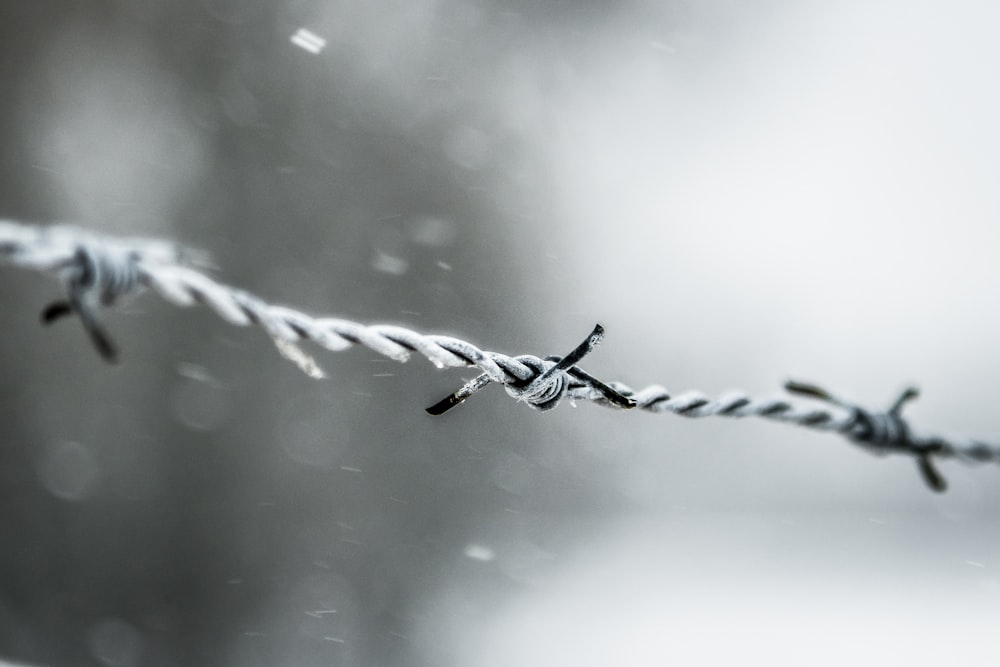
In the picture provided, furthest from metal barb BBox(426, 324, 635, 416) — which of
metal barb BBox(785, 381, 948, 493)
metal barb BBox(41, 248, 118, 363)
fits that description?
metal barb BBox(785, 381, 948, 493)

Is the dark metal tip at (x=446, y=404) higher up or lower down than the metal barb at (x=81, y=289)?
higher up

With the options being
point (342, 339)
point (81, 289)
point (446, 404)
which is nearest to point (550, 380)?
point (446, 404)

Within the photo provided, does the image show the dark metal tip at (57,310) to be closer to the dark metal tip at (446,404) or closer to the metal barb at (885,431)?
the dark metal tip at (446,404)

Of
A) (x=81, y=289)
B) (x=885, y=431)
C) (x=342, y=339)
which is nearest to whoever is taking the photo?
(x=81, y=289)

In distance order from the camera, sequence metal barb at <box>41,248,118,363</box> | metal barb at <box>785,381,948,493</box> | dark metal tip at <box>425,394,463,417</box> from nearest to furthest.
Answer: metal barb at <box>41,248,118,363</box>
dark metal tip at <box>425,394,463,417</box>
metal barb at <box>785,381,948,493</box>

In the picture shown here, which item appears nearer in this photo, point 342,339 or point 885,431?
point 342,339

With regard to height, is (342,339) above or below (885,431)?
below

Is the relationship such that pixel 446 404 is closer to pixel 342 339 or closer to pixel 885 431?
pixel 342 339

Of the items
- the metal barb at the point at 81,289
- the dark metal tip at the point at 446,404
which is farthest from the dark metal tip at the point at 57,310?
the dark metal tip at the point at 446,404

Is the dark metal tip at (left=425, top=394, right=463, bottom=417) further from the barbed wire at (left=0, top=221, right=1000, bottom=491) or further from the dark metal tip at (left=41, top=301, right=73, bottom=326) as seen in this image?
the dark metal tip at (left=41, top=301, right=73, bottom=326)
